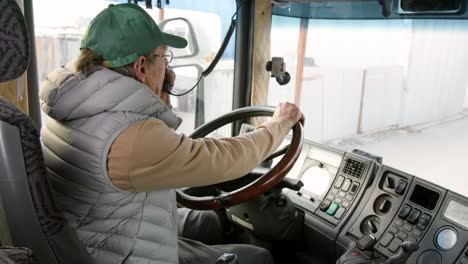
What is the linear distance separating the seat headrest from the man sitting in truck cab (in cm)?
28

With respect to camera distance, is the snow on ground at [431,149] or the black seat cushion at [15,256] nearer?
the black seat cushion at [15,256]

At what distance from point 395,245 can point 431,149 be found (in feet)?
2.72

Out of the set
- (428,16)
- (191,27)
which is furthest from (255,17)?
(428,16)

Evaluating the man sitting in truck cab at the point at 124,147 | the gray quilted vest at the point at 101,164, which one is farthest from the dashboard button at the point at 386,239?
the gray quilted vest at the point at 101,164

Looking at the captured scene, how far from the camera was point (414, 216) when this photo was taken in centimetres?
167

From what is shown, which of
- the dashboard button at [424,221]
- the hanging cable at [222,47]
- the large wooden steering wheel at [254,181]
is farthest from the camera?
the hanging cable at [222,47]

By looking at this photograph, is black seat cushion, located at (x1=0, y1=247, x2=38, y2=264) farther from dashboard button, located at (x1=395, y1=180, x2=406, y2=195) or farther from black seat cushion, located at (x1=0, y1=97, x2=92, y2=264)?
dashboard button, located at (x1=395, y1=180, x2=406, y2=195)

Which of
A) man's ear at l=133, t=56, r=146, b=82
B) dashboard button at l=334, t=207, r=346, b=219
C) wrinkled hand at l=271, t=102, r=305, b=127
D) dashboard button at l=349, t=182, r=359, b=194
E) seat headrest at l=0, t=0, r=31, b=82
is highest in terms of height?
seat headrest at l=0, t=0, r=31, b=82

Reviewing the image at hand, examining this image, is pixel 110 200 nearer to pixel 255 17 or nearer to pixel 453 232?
pixel 453 232

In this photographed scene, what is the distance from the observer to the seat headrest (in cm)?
86

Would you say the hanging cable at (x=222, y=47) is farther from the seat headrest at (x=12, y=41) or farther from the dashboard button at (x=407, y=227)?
the seat headrest at (x=12, y=41)

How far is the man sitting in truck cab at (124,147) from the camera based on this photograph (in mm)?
1148

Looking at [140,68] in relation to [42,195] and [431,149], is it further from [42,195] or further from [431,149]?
[431,149]

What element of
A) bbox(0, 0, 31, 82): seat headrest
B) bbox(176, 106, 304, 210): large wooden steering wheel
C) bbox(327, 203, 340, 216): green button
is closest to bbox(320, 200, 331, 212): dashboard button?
bbox(327, 203, 340, 216): green button
